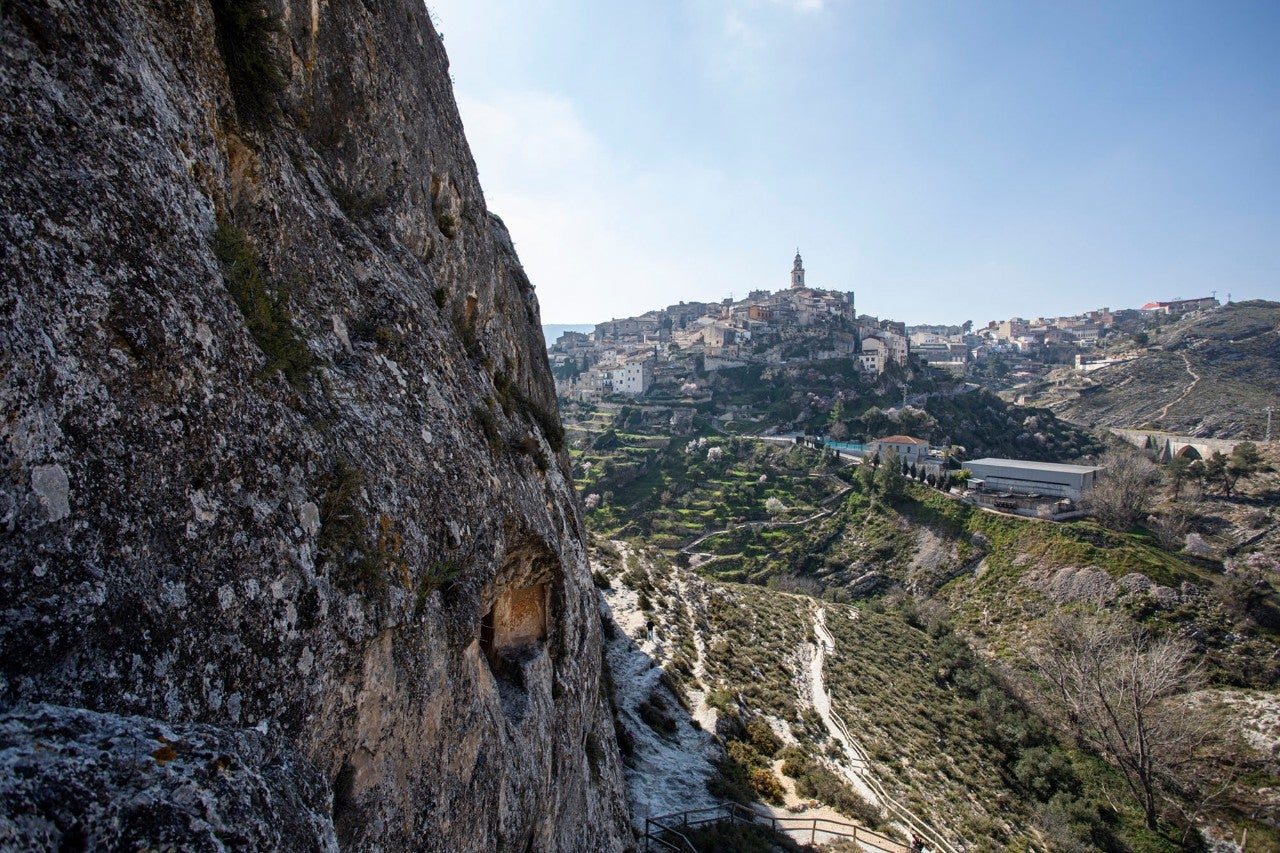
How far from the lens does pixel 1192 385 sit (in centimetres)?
11006

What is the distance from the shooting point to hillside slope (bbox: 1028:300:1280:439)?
318 ft

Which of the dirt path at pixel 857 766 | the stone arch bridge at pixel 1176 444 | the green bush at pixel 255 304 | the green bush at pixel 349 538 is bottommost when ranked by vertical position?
the dirt path at pixel 857 766

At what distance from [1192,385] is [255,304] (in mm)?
148796

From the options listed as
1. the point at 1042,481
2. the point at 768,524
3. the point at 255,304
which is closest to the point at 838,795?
the point at 255,304

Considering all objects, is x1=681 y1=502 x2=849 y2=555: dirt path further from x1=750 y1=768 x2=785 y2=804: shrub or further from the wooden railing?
the wooden railing

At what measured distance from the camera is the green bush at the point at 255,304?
213 inches

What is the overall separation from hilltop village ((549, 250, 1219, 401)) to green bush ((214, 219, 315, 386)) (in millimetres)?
108878

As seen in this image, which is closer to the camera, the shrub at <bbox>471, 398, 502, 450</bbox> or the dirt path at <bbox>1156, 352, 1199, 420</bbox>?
the shrub at <bbox>471, 398, 502, 450</bbox>

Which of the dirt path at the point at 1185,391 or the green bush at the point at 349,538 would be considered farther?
the dirt path at the point at 1185,391

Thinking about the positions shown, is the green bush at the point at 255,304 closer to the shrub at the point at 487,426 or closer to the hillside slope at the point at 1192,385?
the shrub at the point at 487,426

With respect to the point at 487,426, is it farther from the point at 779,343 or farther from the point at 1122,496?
the point at 779,343

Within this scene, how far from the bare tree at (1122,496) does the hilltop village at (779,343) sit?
46427mm

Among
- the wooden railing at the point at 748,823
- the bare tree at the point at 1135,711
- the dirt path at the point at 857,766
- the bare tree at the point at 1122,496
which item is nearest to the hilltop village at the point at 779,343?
the bare tree at the point at 1122,496

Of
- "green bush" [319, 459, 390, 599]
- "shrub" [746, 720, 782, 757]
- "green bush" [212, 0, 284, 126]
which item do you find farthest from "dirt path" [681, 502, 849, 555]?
"green bush" [212, 0, 284, 126]
